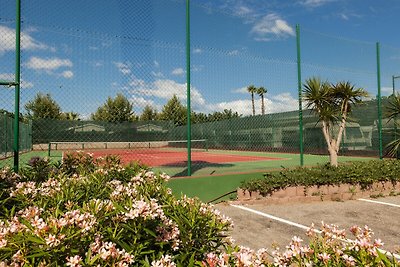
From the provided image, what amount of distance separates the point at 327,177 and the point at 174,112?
4641mm

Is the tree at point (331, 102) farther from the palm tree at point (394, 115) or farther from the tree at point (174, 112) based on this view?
the tree at point (174, 112)

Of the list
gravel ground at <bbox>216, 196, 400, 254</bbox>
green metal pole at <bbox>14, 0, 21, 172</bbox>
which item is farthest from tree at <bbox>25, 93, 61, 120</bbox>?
gravel ground at <bbox>216, 196, 400, 254</bbox>

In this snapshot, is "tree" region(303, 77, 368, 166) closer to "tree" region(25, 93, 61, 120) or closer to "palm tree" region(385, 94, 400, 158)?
"palm tree" region(385, 94, 400, 158)

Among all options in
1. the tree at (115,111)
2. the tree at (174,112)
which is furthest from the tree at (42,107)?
the tree at (174,112)

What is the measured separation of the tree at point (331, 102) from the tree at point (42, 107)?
24.0 feet

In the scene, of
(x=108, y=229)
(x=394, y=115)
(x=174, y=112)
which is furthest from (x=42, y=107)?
(x=394, y=115)

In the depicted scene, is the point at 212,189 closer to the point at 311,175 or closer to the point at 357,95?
the point at 311,175

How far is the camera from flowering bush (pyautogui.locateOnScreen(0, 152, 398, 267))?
6.07ft

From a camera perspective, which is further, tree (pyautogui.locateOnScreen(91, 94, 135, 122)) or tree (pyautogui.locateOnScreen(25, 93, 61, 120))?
tree (pyautogui.locateOnScreen(91, 94, 135, 122))

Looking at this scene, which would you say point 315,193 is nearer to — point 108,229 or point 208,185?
point 208,185

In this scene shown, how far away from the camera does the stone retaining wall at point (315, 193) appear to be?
8.20 metres

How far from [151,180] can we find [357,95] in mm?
8910

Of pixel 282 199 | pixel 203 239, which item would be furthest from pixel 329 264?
pixel 282 199

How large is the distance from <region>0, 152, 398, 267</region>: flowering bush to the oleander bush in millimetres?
5509
